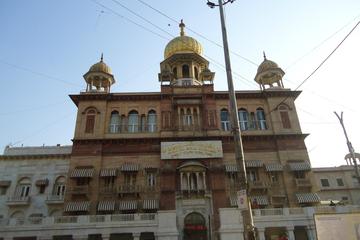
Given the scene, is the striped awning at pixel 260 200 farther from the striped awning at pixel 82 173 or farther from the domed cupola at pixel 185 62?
the domed cupola at pixel 185 62

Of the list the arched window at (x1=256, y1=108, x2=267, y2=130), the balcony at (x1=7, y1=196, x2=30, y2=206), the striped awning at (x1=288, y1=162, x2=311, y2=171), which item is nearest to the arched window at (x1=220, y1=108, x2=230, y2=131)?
the arched window at (x1=256, y1=108, x2=267, y2=130)

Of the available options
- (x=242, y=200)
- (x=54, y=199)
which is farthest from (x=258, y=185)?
(x=54, y=199)

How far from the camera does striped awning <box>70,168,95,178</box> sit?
2450 cm

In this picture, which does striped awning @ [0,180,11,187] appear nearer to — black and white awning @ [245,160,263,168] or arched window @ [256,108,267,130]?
black and white awning @ [245,160,263,168]

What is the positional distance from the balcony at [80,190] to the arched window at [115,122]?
6.51 metres

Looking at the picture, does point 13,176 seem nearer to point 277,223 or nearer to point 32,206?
point 32,206

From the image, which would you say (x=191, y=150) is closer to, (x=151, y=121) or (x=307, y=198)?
(x=151, y=121)

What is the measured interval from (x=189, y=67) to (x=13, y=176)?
25.1 meters

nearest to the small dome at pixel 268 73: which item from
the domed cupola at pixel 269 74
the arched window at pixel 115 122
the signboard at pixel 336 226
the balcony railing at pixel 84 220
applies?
the domed cupola at pixel 269 74

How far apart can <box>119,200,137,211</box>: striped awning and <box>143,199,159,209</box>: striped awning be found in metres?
0.90

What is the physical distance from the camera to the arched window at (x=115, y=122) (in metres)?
28.3

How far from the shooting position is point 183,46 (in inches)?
1416

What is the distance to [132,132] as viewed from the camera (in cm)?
2784

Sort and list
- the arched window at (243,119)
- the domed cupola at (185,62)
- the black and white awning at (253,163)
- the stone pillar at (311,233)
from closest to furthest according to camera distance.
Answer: the stone pillar at (311,233), the black and white awning at (253,163), the arched window at (243,119), the domed cupola at (185,62)
